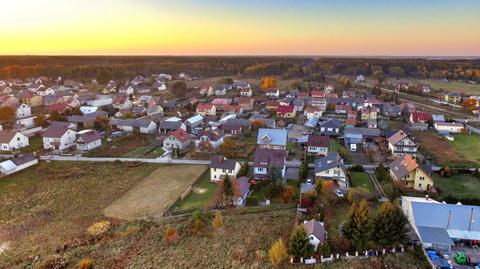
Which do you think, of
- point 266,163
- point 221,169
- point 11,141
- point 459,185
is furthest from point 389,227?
point 11,141

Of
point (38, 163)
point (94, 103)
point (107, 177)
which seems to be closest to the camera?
point (107, 177)

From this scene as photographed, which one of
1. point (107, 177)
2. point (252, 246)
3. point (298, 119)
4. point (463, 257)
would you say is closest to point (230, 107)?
point (298, 119)

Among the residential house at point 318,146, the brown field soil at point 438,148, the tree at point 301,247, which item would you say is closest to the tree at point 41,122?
the residential house at point 318,146

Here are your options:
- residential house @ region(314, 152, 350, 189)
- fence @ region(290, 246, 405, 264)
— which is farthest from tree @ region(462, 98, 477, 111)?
fence @ region(290, 246, 405, 264)

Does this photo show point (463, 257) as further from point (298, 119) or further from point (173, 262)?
point (298, 119)

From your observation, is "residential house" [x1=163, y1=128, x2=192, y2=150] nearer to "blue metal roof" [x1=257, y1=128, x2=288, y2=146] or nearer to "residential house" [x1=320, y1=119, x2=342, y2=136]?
"blue metal roof" [x1=257, y1=128, x2=288, y2=146]

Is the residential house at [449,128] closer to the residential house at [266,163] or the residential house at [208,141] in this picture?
the residential house at [266,163]
